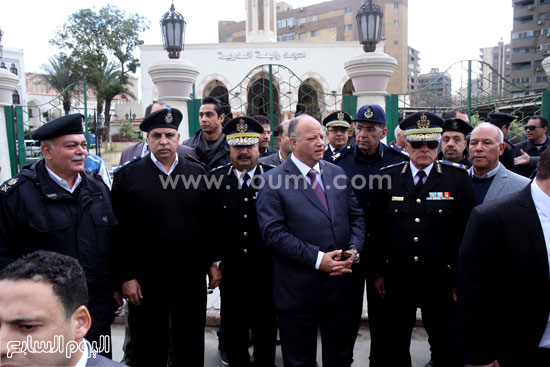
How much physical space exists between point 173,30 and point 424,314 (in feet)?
16.9

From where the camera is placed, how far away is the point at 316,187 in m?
2.83

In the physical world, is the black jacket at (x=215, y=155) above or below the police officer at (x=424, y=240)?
above

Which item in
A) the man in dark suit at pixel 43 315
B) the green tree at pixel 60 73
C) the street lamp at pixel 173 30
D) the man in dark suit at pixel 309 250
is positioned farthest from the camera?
the green tree at pixel 60 73

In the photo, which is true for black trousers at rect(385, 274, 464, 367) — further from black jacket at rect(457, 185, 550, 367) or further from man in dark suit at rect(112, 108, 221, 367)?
man in dark suit at rect(112, 108, 221, 367)

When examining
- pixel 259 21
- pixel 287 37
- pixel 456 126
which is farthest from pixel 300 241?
pixel 287 37

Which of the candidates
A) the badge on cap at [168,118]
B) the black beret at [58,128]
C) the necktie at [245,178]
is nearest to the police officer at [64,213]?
the black beret at [58,128]

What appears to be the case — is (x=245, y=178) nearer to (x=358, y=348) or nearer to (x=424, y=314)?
(x=424, y=314)

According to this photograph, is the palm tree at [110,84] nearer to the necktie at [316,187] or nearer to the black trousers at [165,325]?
the black trousers at [165,325]

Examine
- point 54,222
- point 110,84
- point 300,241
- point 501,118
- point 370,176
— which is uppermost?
point 110,84

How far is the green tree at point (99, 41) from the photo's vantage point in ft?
99.6

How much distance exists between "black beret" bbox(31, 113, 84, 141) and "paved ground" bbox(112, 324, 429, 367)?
6.88ft

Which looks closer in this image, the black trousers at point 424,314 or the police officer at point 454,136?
the black trousers at point 424,314

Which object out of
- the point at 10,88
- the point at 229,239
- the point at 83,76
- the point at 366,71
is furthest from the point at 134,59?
the point at 229,239

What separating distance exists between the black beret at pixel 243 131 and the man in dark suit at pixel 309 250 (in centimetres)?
40
